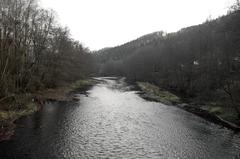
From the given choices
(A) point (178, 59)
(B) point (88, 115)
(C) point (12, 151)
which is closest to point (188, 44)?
(A) point (178, 59)

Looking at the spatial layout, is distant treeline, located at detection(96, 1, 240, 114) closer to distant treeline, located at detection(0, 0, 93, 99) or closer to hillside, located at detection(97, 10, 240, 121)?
hillside, located at detection(97, 10, 240, 121)

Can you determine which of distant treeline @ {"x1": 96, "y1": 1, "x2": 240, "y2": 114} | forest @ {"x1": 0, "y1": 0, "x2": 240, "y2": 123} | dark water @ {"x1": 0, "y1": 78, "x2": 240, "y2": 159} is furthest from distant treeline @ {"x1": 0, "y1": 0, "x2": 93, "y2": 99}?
distant treeline @ {"x1": 96, "y1": 1, "x2": 240, "y2": 114}

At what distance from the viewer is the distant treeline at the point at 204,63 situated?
27.0 m

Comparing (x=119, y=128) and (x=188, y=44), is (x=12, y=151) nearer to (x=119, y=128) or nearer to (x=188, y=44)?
(x=119, y=128)

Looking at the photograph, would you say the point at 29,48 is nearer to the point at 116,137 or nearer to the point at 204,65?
the point at 116,137

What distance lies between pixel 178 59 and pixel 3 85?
2076 inches

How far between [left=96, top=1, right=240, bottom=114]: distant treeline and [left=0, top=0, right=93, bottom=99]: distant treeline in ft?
82.7

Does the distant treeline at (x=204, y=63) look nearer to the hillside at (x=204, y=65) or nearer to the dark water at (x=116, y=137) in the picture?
the hillside at (x=204, y=65)

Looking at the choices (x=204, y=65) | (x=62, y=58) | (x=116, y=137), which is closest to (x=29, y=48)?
(x=62, y=58)

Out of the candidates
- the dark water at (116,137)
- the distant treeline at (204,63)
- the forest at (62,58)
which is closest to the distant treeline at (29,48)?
the forest at (62,58)

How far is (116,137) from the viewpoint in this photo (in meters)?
17.7

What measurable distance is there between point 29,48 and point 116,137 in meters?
23.1

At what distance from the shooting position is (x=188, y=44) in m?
62.8

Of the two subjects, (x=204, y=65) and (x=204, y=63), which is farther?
(x=204, y=63)
